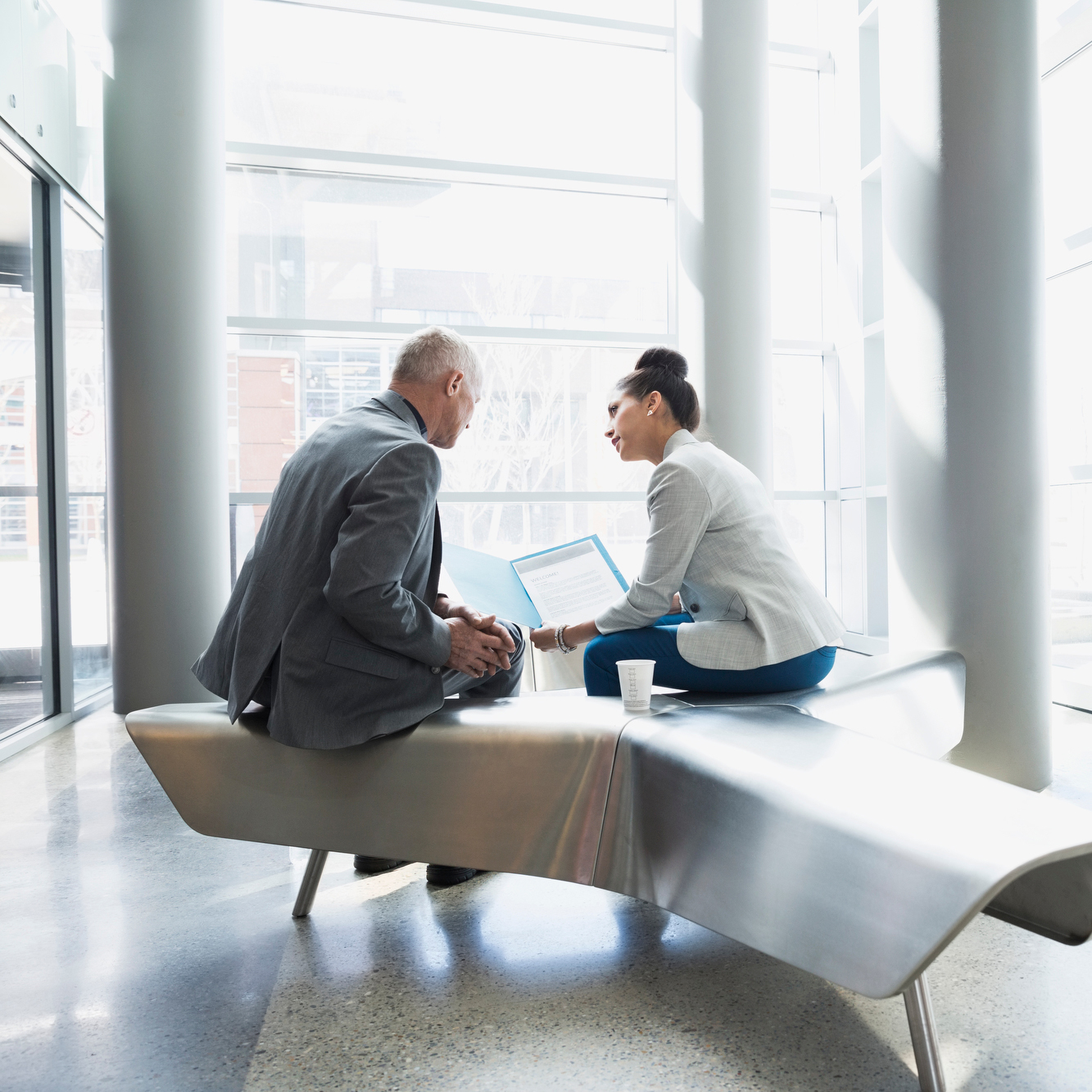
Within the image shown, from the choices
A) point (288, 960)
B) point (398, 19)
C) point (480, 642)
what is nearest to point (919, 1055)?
point (480, 642)

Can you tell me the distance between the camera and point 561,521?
5.41 metres

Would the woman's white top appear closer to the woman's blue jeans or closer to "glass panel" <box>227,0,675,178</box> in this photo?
the woman's blue jeans

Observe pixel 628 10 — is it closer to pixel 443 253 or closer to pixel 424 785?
pixel 443 253

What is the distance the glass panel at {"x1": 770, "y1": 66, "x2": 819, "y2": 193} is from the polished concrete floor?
17.6 feet

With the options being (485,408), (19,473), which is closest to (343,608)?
(19,473)

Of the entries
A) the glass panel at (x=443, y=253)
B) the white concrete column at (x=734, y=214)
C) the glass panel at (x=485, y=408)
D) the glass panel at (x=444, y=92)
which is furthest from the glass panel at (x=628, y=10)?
the glass panel at (x=485, y=408)

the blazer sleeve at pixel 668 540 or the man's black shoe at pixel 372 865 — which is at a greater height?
the blazer sleeve at pixel 668 540

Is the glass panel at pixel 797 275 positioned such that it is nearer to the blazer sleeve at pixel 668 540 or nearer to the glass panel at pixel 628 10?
the glass panel at pixel 628 10

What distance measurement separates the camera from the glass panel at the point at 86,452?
13.0 ft

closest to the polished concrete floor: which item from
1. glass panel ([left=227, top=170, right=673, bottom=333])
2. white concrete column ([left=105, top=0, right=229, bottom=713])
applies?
white concrete column ([left=105, top=0, right=229, bottom=713])

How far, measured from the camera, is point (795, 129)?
19.5 feet

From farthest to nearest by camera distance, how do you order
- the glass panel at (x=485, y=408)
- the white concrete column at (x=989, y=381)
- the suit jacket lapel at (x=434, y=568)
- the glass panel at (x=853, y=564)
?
1. the glass panel at (x=853, y=564)
2. the glass panel at (x=485, y=408)
3. the white concrete column at (x=989, y=381)
4. the suit jacket lapel at (x=434, y=568)

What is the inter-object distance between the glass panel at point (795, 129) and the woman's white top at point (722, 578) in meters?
4.68

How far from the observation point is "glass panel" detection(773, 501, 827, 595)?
5.89 m
